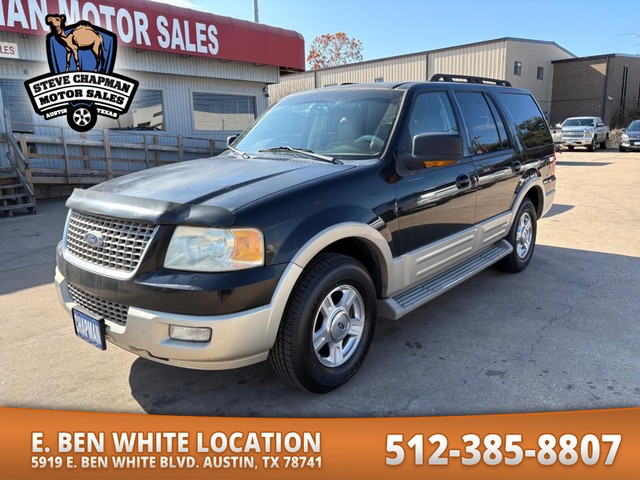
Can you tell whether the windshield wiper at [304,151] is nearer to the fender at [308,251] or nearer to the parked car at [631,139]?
the fender at [308,251]

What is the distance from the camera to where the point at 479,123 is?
4.56 m

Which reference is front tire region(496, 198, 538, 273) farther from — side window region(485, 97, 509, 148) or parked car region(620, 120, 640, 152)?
parked car region(620, 120, 640, 152)

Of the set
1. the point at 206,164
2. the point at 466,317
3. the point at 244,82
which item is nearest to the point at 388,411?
the point at 466,317

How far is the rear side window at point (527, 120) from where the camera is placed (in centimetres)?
529

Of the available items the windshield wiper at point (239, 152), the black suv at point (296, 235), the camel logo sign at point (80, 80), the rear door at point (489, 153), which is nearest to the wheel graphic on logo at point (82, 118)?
the camel logo sign at point (80, 80)

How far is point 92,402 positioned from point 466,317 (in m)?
3.00

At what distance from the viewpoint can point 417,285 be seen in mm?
3803

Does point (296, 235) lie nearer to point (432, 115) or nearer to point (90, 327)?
point (90, 327)

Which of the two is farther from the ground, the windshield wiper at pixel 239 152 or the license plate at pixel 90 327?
the windshield wiper at pixel 239 152

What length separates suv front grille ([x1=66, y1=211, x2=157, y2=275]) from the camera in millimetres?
2596

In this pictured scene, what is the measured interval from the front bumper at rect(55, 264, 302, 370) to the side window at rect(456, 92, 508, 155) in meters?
2.55

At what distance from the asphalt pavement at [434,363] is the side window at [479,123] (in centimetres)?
145

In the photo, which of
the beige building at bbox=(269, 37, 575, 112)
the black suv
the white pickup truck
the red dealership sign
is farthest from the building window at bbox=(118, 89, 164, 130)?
the white pickup truck

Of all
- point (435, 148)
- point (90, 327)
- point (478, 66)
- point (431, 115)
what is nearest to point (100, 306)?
point (90, 327)
